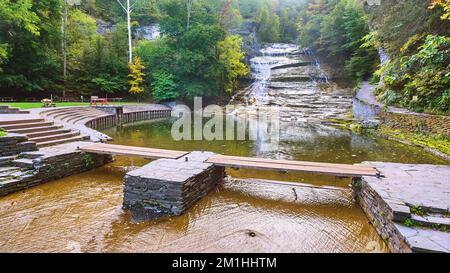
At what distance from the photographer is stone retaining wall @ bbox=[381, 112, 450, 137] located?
8.46 meters

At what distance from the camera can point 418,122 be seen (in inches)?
384

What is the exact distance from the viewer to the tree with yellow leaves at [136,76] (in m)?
21.9

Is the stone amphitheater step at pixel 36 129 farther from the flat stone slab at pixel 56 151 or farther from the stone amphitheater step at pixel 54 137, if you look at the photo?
the flat stone slab at pixel 56 151

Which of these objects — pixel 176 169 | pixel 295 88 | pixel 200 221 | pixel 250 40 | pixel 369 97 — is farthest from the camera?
pixel 250 40

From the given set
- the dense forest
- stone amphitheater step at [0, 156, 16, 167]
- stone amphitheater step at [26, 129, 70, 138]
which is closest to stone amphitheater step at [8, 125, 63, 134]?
stone amphitheater step at [26, 129, 70, 138]

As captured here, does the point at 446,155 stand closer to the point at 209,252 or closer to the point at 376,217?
the point at 376,217

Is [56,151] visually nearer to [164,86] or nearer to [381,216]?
[381,216]

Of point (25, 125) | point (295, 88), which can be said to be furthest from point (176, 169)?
point (295, 88)

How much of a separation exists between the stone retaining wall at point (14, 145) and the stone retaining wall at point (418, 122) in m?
11.4

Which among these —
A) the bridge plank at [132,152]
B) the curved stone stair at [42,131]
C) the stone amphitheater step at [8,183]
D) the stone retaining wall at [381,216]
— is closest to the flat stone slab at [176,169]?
the bridge plank at [132,152]

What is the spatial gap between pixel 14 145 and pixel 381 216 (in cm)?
655
